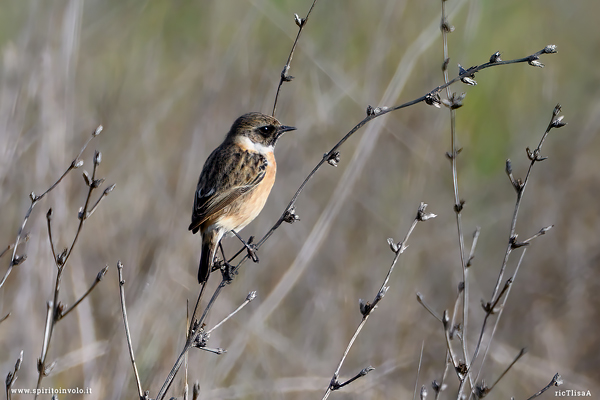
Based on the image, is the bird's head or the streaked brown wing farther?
the bird's head

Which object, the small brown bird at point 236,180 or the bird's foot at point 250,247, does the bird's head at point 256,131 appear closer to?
the small brown bird at point 236,180

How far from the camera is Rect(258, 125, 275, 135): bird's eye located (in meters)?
4.32

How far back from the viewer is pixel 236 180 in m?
4.20

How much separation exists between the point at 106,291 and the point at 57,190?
1195 millimetres

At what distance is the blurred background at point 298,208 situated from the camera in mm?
4148

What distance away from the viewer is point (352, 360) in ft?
16.5

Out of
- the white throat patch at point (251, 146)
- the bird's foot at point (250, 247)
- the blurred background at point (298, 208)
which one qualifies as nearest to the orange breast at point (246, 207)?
the white throat patch at point (251, 146)

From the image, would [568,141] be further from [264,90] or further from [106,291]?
[106,291]

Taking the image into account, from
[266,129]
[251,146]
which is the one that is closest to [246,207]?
[251,146]

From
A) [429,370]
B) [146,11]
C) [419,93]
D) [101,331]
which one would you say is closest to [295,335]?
[429,370]

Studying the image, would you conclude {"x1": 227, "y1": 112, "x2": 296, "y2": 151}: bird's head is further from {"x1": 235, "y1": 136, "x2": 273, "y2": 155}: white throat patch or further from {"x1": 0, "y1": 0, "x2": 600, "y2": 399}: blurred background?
{"x1": 0, "y1": 0, "x2": 600, "y2": 399}: blurred background

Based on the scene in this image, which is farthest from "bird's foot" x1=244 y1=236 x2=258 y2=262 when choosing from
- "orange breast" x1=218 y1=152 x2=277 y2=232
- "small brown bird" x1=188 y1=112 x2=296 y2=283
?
"orange breast" x1=218 y1=152 x2=277 y2=232

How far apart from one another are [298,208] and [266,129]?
1373 mm

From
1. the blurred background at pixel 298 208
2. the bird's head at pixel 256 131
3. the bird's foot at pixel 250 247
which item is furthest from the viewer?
the bird's head at pixel 256 131
